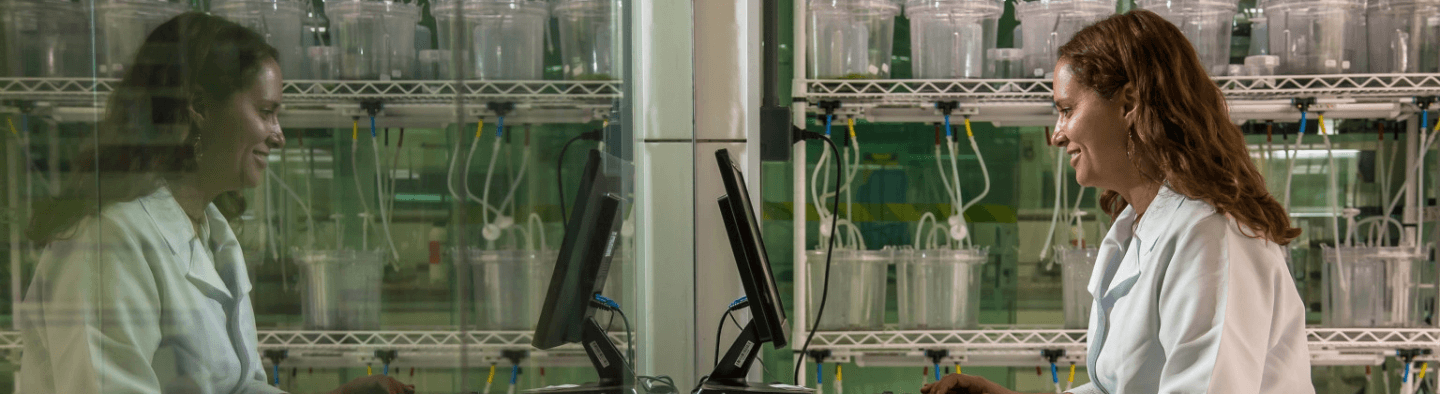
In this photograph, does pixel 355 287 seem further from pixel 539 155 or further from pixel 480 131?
pixel 539 155

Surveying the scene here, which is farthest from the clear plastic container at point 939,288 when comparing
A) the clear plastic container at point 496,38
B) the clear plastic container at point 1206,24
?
the clear plastic container at point 496,38

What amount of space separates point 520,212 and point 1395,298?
199 cm

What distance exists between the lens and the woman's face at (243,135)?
178mm

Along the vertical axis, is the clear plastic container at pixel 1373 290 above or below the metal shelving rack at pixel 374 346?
below

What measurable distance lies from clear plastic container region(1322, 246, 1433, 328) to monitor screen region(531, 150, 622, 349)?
1.62 m

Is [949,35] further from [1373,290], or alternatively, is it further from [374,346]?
[374,346]

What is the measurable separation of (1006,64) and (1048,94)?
10 cm

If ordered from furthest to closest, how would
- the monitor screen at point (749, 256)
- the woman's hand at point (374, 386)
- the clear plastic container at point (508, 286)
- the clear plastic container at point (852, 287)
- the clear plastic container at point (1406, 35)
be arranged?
1. the clear plastic container at point (852, 287)
2. the clear plastic container at point (1406, 35)
3. the monitor screen at point (749, 256)
4. the clear plastic container at point (508, 286)
5. the woman's hand at point (374, 386)

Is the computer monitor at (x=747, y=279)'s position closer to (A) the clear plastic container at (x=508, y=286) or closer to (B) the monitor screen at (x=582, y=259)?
(B) the monitor screen at (x=582, y=259)

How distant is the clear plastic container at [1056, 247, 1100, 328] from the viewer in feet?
5.93

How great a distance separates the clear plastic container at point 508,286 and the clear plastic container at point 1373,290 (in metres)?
1.81

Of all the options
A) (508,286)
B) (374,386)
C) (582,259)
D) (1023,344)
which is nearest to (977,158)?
(1023,344)

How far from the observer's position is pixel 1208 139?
104 cm

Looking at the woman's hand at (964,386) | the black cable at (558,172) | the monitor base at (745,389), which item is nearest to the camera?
the black cable at (558,172)
